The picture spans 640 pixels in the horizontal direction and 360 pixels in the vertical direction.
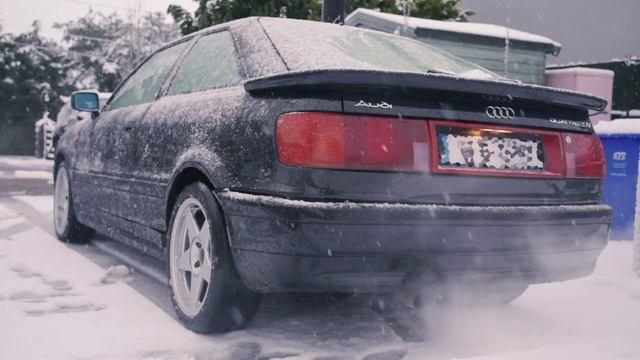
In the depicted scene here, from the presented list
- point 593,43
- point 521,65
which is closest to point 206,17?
point 521,65

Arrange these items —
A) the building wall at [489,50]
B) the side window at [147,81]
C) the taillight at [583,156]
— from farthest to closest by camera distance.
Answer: the building wall at [489,50] → the side window at [147,81] → the taillight at [583,156]

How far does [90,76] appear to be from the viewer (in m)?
36.8

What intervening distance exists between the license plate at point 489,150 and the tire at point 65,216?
350cm

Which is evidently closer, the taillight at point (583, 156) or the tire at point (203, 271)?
the tire at point (203, 271)

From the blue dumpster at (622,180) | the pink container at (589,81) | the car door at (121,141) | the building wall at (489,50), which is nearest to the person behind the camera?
the car door at (121,141)

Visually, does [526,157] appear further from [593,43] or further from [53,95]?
[53,95]

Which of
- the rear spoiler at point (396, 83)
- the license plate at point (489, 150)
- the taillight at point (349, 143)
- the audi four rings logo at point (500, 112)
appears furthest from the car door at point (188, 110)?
the audi four rings logo at point (500, 112)

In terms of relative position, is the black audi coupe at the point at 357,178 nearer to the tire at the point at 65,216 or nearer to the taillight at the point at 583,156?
the taillight at the point at 583,156

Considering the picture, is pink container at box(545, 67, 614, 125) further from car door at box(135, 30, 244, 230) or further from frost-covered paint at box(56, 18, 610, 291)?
car door at box(135, 30, 244, 230)

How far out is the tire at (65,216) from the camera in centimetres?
505

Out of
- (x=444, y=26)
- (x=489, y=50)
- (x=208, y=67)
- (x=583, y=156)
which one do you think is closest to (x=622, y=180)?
(x=583, y=156)

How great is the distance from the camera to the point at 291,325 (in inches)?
121

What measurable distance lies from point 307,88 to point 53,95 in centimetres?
2986

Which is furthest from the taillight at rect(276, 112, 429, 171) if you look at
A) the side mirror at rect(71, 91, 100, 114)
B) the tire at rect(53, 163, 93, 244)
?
the tire at rect(53, 163, 93, 244)
